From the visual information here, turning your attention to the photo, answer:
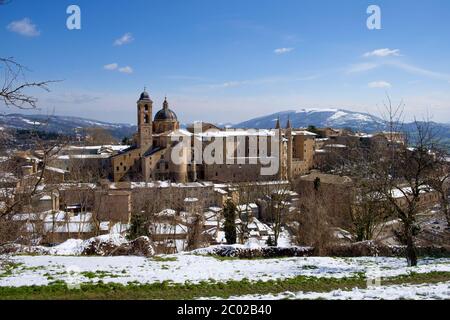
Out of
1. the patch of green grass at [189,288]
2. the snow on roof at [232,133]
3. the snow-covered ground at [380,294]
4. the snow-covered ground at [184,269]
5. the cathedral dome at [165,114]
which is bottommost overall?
the snow-covered ground at [184,269]

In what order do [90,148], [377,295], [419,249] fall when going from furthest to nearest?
[90,148] < [419,249] < [377,295]

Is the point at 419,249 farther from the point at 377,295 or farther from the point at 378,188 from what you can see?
the point at 377,295

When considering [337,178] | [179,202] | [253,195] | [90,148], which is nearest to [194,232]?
[179,202]

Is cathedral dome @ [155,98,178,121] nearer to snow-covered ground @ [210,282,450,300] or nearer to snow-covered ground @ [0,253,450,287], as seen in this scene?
snow-covered ground @ [0,253,450,287]

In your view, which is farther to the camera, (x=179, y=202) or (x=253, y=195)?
(x=253, y=195)

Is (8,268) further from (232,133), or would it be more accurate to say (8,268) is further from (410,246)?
(232,133)

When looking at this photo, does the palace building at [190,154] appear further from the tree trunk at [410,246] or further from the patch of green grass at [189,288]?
the patch of green grass at [189,288]

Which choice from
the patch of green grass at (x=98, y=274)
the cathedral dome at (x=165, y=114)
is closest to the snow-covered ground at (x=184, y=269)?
the patch of green grass at (x=98, y=274)
